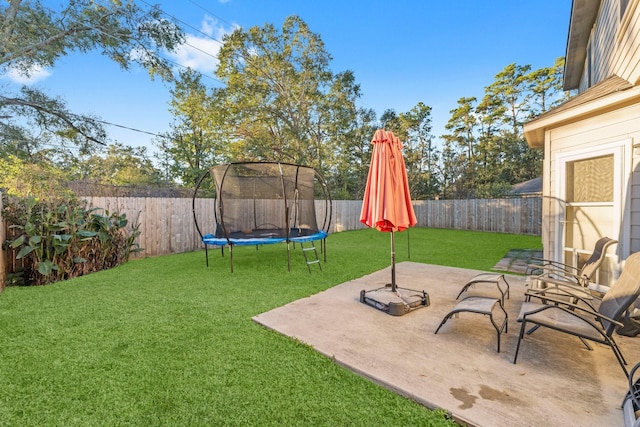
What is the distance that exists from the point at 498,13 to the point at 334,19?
7222mm

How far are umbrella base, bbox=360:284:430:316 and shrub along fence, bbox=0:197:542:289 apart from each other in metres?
5.32

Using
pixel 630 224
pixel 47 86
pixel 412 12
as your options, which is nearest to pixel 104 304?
pixel 630 224

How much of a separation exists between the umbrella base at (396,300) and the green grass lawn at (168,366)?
37.0 inches

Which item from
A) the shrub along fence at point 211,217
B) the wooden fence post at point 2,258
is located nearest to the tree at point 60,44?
the shrub along fence at point 211,217

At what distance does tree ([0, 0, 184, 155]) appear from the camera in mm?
8086

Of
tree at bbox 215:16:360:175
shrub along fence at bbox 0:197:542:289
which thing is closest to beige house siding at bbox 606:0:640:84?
shrub along fence at bbox 0:197:542:289

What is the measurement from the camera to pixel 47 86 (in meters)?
9.05

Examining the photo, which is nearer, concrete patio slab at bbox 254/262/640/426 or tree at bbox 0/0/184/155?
concrete patio slab at bbox 254/262/640/426

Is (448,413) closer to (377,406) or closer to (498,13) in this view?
(377,406)

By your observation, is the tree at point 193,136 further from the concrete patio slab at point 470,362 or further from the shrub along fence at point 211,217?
the concrete patio slab at point 470,362

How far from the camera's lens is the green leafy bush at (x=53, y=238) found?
4.37 meters

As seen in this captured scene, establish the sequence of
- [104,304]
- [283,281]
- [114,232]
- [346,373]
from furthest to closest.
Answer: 1. [114,232]
2. [283,281]
3. [104,304]
4. [346,373]

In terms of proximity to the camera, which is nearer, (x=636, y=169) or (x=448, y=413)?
(x=448, y=413)

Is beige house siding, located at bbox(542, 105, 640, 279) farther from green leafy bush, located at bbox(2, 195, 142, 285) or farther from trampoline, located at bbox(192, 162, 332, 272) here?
green leafy bush, located at bbox(2, 195, 142, 285)
